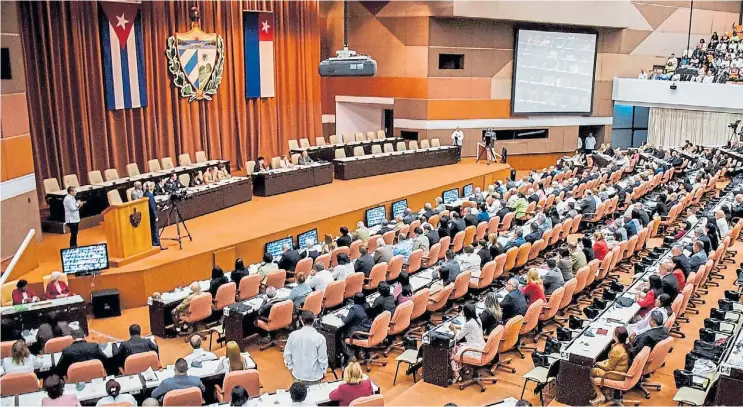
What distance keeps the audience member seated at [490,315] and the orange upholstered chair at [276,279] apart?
3.41 meters

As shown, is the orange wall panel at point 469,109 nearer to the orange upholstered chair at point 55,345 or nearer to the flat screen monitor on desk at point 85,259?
the flat screen monitor on desk at point 85,259

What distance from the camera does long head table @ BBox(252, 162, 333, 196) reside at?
55.0 ft

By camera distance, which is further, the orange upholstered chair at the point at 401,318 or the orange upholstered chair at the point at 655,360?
the orange upholstered chair at the point at 401,318

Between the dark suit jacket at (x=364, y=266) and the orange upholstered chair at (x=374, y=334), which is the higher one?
the dark suit jacket at (x=364, y=266)

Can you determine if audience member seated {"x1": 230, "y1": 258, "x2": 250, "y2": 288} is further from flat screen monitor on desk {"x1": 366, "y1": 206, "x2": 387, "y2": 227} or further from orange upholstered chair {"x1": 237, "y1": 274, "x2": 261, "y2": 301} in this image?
flat screen monitor on desk {"x1": 366, "y1": 206, "x2": 387, "y2": 227}

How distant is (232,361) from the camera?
7.05 meters

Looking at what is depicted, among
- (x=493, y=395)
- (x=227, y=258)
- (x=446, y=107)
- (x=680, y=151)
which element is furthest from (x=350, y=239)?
(x=680, y=151)

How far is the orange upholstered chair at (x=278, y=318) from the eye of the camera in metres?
8.78

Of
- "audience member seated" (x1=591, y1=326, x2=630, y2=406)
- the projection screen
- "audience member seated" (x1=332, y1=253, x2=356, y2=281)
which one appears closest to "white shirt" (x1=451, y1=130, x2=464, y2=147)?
the projection screen

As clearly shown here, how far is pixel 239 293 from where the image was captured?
9.85 m

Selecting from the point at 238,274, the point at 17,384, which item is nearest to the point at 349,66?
the point at 238,274

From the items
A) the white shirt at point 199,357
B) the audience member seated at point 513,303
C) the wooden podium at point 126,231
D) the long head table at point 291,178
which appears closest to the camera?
the white shirt at point 199,357

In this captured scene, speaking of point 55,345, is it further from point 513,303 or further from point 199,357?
point 513,303

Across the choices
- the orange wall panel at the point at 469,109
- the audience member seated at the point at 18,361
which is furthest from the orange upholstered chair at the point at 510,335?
the orange wall panel at the point at 469,109
